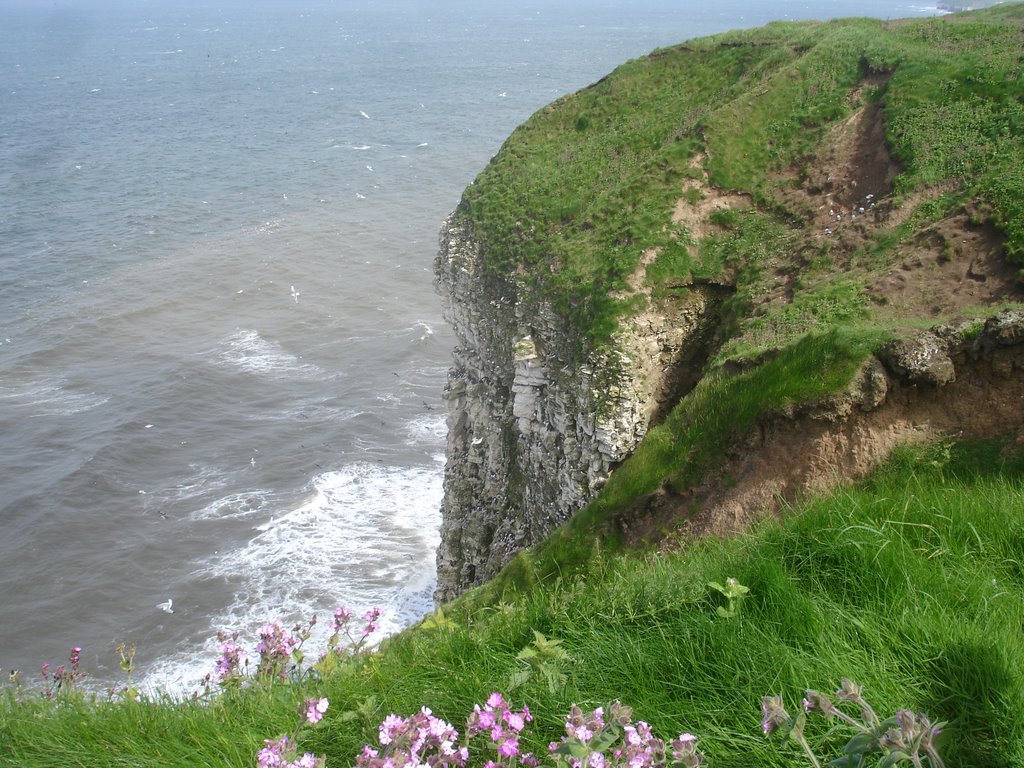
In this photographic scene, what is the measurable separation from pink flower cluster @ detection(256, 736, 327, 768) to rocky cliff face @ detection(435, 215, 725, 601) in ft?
48.3

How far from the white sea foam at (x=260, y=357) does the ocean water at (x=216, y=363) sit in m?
0.17

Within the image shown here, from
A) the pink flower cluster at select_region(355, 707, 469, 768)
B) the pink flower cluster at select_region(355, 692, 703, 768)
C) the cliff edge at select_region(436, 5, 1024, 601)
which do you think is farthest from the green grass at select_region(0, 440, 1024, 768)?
the cliff edge at select_region(436, 5, 1024, 601)

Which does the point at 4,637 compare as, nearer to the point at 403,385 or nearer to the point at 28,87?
the point at 403,385

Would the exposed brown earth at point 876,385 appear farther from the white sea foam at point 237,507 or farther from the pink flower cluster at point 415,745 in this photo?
the white sea foam at point 237,507

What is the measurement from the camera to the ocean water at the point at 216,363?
2997cm

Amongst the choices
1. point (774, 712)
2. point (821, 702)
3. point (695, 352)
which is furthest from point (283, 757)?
point (695, 352)

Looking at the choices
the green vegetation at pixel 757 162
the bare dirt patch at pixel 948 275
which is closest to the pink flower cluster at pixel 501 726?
the green vegetation at pixel 757 162

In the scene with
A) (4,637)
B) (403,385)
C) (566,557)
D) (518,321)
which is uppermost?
(518,321)

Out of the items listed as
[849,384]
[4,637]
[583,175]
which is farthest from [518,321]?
[4,637]

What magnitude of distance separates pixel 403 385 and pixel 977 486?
37058 millimetres

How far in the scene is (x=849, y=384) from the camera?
1242 cm

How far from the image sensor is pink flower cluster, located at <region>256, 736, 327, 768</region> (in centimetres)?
424

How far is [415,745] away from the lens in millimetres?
4207

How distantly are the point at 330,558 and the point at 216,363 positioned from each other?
18.9 m
